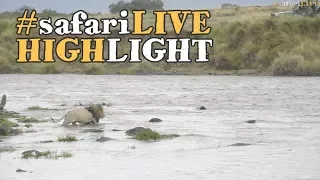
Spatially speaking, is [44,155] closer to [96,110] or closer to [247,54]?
[96,110]

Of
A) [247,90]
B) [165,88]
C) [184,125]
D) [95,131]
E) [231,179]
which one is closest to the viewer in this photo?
[231,179]

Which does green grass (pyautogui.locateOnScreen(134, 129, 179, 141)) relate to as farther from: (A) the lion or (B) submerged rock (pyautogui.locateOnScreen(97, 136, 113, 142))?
(A) the lion

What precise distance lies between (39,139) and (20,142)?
0.74 meters

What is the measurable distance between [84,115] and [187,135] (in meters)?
3.85

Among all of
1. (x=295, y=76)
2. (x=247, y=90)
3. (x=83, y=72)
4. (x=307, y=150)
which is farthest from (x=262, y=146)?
(x=83, y=72)

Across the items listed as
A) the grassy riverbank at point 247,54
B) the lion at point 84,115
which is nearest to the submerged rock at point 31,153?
the lion at point 84,115

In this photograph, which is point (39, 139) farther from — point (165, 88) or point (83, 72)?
point (83, 72)

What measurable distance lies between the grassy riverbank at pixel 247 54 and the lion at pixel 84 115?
30.7 meters

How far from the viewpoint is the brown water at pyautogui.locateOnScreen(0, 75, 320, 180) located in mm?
14711

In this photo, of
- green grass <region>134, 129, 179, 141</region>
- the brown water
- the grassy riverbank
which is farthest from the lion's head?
the grassy riverbank

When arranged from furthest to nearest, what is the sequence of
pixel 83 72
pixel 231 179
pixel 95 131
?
pixel 83 72 < pixel 95 131 < pixel 231 179

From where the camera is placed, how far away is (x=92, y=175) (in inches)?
562

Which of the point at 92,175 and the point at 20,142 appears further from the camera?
the point at 20,142

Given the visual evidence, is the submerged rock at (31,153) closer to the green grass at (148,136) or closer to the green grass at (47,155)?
the green grass at (47,155)
